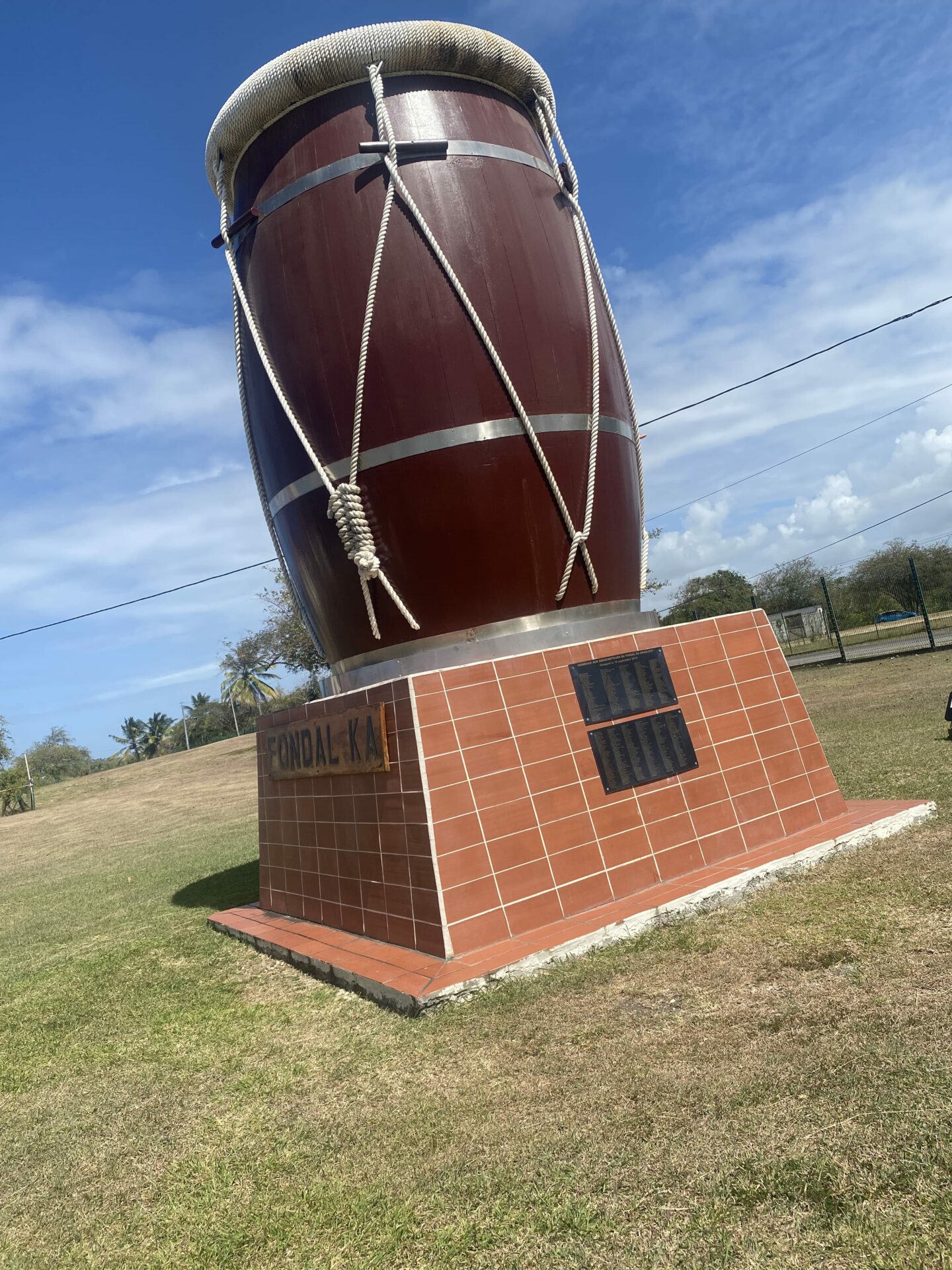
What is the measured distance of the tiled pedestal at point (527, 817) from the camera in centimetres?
316

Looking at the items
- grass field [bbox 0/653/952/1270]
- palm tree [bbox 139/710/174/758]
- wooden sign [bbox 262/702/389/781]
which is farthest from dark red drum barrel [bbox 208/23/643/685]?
palm tree [bbox 139/710/174/758]

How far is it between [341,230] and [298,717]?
2359 millimetres

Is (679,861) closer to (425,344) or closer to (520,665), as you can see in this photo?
(520,665)

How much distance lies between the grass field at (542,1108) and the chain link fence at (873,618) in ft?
41.2

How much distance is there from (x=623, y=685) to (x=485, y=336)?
5.49 feet

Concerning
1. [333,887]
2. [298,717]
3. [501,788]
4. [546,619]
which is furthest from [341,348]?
[333,887]

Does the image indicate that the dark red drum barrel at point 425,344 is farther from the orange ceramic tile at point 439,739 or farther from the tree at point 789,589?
the tree at point 789,589

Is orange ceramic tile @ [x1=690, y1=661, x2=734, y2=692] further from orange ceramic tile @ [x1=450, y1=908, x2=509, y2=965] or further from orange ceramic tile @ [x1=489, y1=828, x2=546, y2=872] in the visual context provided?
orange ceramic tile @ [x1=450, y1=908, x2=509, y2=965]

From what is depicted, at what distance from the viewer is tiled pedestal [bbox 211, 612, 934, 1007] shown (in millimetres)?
3164

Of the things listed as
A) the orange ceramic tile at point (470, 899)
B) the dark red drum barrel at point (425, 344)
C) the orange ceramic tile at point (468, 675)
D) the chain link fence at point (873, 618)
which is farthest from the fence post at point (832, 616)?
the orange ceramic tile at point (470, 899)

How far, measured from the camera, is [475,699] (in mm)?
3398

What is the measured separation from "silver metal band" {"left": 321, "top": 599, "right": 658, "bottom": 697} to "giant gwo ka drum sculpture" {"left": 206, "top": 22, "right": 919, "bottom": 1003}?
0.04 ft

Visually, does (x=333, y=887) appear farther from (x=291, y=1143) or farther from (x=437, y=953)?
(x=291, y=1143)

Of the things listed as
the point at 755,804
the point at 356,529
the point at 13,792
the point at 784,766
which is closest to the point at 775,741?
the point at 784,766
